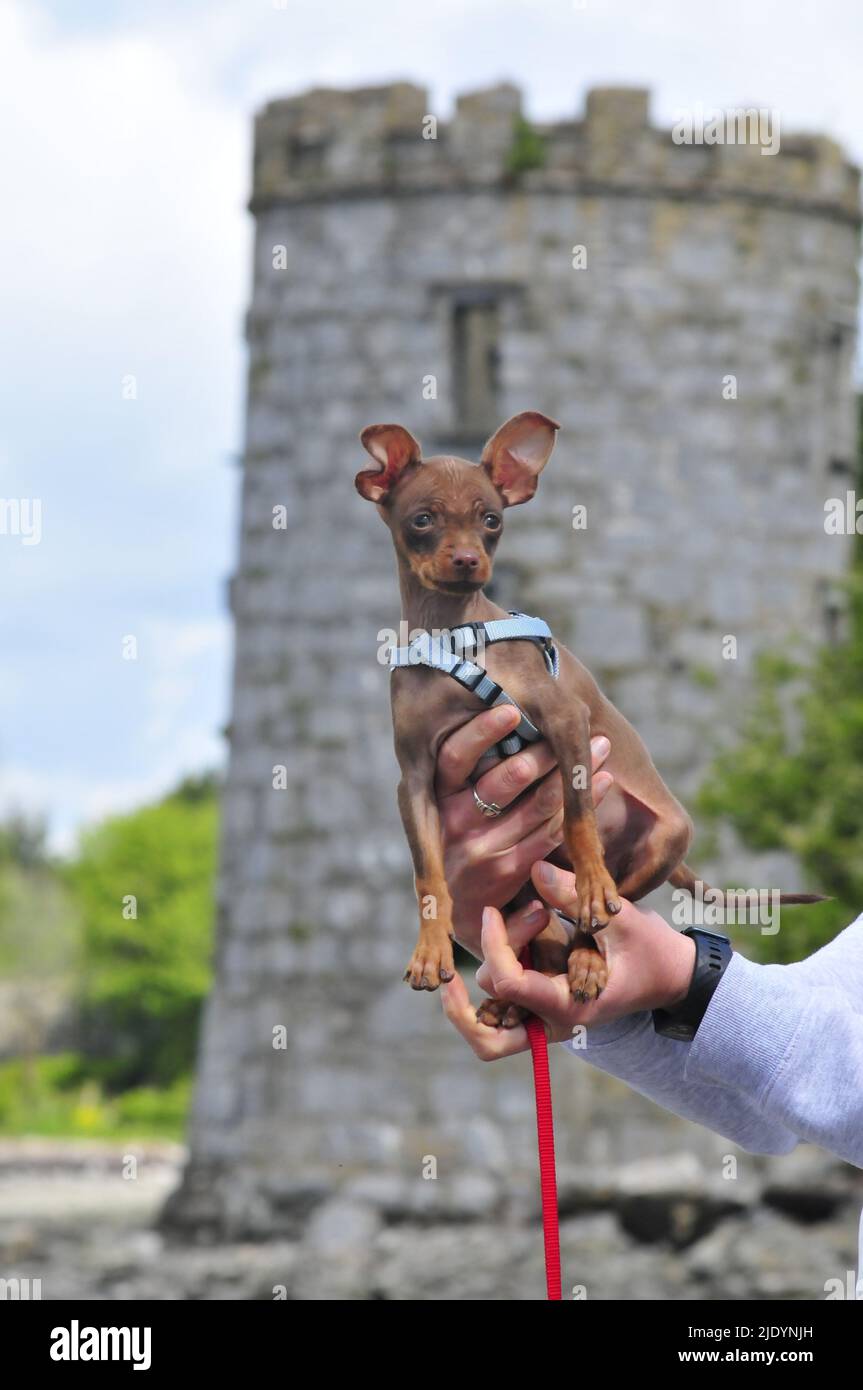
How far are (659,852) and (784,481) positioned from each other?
1660 cm

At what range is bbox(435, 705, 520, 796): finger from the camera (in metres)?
4.19

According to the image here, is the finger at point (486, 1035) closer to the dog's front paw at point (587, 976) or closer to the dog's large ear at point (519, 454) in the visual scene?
the dog's front paw at point (587, 976)

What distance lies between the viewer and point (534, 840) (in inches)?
168

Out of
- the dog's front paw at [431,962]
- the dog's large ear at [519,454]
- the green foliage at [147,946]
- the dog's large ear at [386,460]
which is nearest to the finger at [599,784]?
the dog's front paw at [431,962]

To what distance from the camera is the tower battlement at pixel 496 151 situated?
796 inches

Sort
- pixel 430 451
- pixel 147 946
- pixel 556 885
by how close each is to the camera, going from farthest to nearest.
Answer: pixel 147 946
pixel 430 451
pixel 556 885

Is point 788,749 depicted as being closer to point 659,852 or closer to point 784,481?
point 784,481

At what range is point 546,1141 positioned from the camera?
4129mm

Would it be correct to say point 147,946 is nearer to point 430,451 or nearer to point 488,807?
point 430,451

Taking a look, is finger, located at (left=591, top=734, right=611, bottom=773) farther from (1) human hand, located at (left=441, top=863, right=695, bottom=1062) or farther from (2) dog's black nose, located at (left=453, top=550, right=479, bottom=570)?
(2) dog's black nose, located at (left=453, top=550, right=479, bottom=570)

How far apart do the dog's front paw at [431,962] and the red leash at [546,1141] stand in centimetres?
22

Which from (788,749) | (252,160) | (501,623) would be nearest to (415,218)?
(252,160)

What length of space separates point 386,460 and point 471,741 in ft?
2.10

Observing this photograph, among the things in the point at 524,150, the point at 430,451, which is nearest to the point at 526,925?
the point at 430,451
